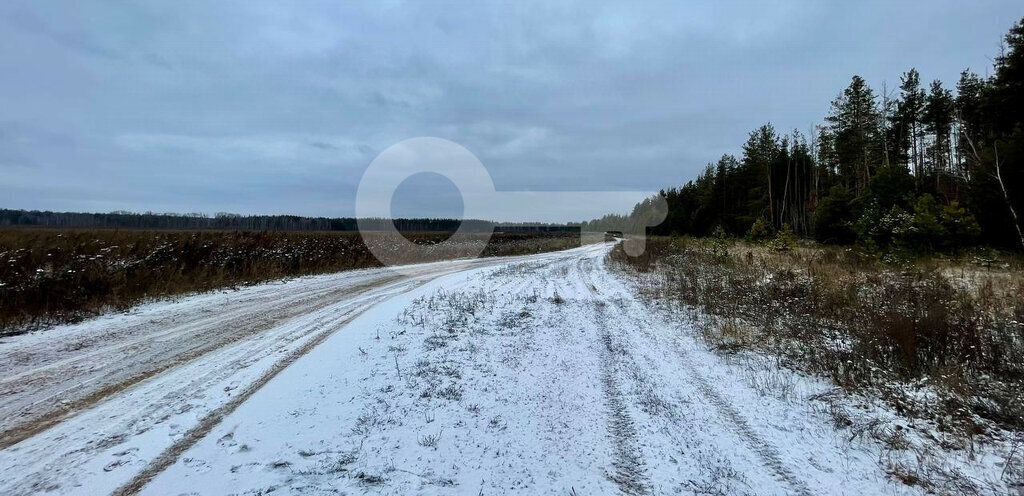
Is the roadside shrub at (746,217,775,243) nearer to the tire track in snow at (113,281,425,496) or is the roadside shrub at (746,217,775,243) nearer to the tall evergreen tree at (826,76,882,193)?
the tall evergreen tree at (826,76,882,193)

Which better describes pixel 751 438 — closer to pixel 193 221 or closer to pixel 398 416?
pixel 398 416

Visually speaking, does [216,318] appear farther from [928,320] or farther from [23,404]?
[928,320]

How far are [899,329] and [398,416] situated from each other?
6781 mm

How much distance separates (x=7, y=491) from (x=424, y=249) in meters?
24.1

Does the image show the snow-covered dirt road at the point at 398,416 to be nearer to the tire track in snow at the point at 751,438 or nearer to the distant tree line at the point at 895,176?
the tire track in snow at the point at 751,438

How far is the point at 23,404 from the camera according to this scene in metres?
3.96

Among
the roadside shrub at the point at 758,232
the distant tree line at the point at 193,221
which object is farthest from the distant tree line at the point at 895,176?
the distant tree line at the point at 193,221

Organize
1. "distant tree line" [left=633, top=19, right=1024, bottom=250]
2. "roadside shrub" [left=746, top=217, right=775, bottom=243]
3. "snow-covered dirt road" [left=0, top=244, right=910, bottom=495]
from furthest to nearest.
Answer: "roadside shrub" [left=746, top=217, right=775, bottom=243] → "distant tree line" [left=633, top=19, right=1024, bottom=250] → "snow-covered dirt road" [left=0, top=244, right=910, bottom=495]

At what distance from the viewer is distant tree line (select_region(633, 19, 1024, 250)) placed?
1423 centimetres

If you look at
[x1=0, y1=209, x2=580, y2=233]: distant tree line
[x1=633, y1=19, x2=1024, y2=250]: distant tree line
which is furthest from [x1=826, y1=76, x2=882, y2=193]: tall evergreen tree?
[x1=0, y1=209, x2=580, y2=233]: distant tree line

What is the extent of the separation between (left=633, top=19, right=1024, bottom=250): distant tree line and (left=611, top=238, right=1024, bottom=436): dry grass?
65.8 inches

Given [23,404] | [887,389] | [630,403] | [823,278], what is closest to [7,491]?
[23,404]

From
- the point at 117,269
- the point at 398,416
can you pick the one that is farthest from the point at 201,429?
the point at 117,269

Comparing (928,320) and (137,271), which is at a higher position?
(137,271)
